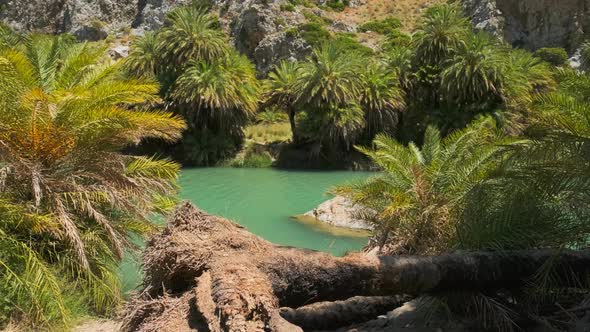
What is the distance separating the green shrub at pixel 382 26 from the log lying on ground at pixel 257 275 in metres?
48.5

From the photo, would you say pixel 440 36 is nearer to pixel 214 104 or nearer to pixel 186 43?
pixel 214 104

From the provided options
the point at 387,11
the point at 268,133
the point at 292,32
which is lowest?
the point at 268,133

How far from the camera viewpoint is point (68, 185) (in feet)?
26.3

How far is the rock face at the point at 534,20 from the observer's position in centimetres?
4641

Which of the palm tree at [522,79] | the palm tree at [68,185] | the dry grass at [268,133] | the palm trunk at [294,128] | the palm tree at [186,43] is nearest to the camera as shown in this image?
the palm tree at [68,185]

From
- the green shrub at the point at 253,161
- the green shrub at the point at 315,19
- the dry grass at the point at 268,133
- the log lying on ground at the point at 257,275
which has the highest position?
the green shrub at the point at 315,19

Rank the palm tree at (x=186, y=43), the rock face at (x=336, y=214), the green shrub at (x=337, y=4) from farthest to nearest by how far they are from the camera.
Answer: the green shrub at (x=337, y=4)
the palm tree at (x=186, y=43)
the rock face at (x=336, y=214)

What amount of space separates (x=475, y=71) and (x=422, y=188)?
22.3m

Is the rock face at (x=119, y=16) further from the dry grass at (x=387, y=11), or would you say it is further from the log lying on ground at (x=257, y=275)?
the log lying on ground at (x=257, y=275)

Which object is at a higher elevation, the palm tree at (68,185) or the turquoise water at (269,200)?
the palm tree at (68,185)

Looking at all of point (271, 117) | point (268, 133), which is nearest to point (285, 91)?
point (268, 133)

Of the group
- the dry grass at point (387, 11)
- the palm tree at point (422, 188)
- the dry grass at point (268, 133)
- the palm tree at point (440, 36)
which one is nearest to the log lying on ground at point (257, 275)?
the palm tree at point (422, 188)

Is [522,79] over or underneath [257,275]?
over

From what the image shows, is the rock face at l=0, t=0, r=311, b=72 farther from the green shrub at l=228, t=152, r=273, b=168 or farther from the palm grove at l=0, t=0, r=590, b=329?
the palm grove at l=0, t=0, r=590, b=329
